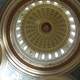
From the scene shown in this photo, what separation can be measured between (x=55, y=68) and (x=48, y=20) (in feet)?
10.5

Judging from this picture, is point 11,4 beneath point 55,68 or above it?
above

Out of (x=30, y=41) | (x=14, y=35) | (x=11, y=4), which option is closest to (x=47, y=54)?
(x=30, y=41)

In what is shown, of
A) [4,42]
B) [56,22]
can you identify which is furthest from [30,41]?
[4,42]

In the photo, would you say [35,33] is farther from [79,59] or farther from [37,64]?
[79,59]

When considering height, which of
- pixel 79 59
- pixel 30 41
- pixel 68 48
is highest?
pixel 30 41

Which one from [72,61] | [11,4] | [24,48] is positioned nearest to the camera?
[11,4]

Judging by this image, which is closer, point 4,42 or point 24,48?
point 4,42

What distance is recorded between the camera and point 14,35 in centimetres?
1556

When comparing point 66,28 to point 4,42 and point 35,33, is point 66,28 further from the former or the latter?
point 4,42

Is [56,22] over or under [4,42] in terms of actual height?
over

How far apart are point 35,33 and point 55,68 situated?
3.16m

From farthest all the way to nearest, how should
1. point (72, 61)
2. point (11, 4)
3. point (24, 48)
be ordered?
point (24, 48), point (72, 61), point (11, 4)

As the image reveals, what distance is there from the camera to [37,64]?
1572cm

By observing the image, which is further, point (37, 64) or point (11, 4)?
point (37, 64)
